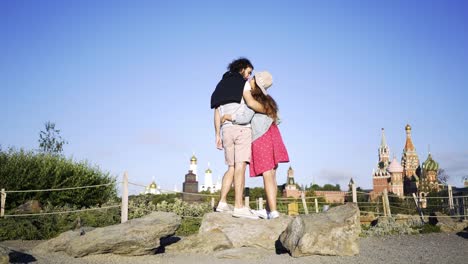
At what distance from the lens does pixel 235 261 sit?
18.3 ft

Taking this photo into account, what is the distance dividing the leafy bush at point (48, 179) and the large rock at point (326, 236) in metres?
9.48

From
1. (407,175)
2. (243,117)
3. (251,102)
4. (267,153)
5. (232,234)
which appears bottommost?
(232,234)

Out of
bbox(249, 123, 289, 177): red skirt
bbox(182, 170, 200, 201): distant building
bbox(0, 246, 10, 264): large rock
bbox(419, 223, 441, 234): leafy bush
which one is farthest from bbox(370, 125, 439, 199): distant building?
bbox(0, 246, 10, 264): large rock

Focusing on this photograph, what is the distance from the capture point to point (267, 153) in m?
6.26

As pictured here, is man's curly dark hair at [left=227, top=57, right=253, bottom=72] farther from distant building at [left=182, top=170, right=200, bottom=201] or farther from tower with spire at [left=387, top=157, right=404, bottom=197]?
tower with spire at [left=387, top=157, right=404, bottom=197]

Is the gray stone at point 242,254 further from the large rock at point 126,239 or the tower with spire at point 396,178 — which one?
the tower with spire at point 396,178

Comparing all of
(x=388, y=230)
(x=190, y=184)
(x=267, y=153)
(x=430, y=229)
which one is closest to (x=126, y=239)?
(x=267, y=153)

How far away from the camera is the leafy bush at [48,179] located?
1327 cm

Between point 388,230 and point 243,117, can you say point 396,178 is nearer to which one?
point 388,230

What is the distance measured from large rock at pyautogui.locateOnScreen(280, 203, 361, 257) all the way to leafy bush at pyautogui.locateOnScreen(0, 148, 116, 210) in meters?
9.48

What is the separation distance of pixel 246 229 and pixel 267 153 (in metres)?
1.15

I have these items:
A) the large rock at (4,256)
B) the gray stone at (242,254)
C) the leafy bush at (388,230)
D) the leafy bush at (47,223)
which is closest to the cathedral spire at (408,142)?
the leafy bush at (388,230)

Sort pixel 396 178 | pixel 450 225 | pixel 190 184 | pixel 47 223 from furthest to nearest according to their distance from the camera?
pixel 396 178 < pixel 190 184 < pixel 450 225 < pixel 47 223

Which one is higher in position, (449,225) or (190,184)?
(190,184)
